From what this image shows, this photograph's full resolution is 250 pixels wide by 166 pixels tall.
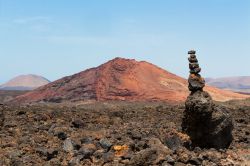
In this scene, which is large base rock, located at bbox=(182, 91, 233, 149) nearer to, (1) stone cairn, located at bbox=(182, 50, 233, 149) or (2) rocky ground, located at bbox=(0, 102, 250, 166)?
(1) stone cairn, located at bbox=(182, 50, 233, 149)

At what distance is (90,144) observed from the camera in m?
14.1

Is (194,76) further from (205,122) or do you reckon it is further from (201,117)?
(205,122)

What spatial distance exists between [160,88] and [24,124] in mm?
27459

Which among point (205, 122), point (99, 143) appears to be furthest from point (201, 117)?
point (99, 143)

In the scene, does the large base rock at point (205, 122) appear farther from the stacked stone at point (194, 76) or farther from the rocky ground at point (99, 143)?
the rocky ground at point (99, 143)

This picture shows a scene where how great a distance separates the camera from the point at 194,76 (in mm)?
15898

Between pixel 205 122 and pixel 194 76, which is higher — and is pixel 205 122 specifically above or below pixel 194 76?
below

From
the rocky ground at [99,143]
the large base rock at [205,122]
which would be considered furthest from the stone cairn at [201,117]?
the rocky ground at [99,143]

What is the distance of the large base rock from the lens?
1555cm

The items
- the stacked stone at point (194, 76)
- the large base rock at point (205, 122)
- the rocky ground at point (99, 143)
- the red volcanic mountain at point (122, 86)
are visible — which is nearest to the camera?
the rocky ground at point (99, 143)

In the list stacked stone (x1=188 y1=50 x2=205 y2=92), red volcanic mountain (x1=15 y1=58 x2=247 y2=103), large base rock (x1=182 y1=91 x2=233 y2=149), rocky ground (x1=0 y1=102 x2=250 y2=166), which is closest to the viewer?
rocky ground (x1=0 y1=102 x2=250 y2=166)

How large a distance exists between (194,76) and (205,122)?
4.80ft

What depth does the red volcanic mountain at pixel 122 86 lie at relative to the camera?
143 feet

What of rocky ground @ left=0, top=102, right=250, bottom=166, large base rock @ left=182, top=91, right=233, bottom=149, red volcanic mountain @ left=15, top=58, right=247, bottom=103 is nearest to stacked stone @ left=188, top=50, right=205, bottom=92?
large base rock @ left=182, top=91, right=233, bottom=149
